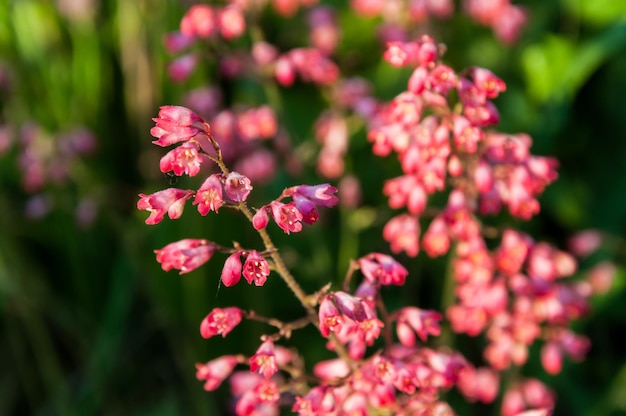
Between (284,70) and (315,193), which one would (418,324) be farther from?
(284,70)

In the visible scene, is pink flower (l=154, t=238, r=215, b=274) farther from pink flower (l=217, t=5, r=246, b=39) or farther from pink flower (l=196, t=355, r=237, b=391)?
pink flower (l=217, t=5, r=246, b=39)

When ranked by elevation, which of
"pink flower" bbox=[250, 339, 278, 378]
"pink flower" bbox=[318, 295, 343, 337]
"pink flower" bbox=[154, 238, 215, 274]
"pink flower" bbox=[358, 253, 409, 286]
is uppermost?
"pink flower" bbox=[154, 238, 215, 274]

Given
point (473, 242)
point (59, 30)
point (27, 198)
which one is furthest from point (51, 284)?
point (473, 242)

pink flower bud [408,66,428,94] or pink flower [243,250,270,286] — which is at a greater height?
pink flower bud [408,66,428,94]

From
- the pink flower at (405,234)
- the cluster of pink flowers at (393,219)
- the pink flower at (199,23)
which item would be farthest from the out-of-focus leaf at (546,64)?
the pink flower at (199,23)

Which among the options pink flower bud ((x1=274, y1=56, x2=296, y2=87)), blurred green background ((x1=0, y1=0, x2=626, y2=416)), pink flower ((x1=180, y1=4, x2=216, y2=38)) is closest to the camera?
pink flower ((x1=180, y1=4, x2=216, y2=38))

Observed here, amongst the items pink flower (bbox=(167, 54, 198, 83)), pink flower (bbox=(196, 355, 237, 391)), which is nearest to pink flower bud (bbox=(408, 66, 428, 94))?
pink flower (bbox=(196, 355, 237, 391))

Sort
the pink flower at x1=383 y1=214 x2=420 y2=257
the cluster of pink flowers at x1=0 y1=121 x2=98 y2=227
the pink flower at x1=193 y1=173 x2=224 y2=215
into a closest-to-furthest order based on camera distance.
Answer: the pink flower at x1=193 y1=173 x2=224 y2=215 → the pink flower at x1=383 y1=214 x2=420 y2=257 → the cluster of pink flowers at x1=0 y1=121 x2=98 y2=227
